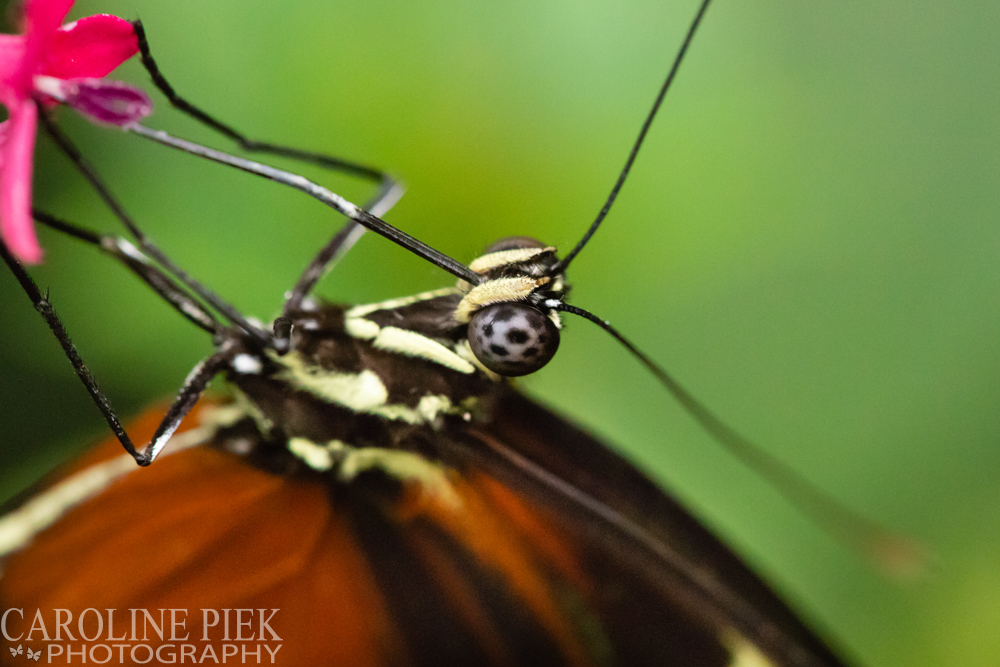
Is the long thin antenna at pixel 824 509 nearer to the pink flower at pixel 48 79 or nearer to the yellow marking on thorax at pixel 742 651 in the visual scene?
the yellow marking on thorax at pixel 742 651

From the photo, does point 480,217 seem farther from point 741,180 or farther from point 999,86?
point 999,86

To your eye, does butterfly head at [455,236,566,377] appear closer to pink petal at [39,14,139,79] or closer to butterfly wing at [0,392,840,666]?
butterfly wing at [0,392,840,666]

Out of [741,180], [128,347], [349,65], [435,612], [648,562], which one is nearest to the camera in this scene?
[648,562]

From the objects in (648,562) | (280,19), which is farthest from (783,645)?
(280,19)

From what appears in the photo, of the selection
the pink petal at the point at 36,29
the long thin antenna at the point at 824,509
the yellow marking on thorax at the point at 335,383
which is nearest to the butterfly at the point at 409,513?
the yellow marking on thorax at the point at 335,383

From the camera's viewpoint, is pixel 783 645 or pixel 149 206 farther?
pixel 149 206

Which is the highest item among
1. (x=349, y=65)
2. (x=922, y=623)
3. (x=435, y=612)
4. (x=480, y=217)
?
(x=349, y=65)

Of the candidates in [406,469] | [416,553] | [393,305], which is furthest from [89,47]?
[416,553]
